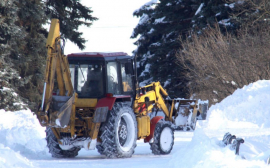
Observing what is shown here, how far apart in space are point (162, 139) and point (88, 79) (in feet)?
9.13

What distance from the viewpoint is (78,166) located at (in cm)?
953

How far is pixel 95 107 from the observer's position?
11492 mm

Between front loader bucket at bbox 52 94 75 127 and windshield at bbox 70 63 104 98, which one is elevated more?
windshield at bbox 70 63 104 98

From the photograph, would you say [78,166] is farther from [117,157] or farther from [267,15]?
[267,15]

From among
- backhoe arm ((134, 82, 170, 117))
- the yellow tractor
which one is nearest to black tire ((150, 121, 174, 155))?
the yellow tractor

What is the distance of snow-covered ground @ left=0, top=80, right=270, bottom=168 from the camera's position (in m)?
7.83

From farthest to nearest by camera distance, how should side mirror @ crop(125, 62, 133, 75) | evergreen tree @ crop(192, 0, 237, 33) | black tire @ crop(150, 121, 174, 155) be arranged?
evergreen tree @ crop(192, 0, 237, 33)
black tire @ crop(150, 121, 174, 155)
side mirror @ crop(125, 62, 133, 75)

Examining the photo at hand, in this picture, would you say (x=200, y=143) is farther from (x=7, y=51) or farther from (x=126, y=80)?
(x=7, y=51)

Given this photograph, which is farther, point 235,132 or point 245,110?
point 245,110

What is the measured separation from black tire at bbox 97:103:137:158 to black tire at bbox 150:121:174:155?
108 centimetres

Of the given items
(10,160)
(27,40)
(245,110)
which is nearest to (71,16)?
(27,40)

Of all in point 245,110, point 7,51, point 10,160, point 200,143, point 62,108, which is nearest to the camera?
point 10,160

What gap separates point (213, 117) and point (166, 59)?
66.7 ft

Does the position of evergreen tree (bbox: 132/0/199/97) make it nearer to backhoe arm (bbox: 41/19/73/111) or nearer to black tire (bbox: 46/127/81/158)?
black tire (bbox: 46/127/81/158)
